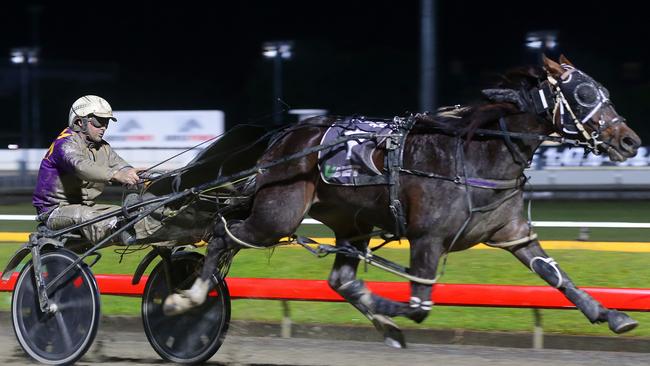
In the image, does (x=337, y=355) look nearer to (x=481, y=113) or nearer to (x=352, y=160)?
(x=352, y=160)

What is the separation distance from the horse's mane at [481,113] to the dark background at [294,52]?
21.0 m

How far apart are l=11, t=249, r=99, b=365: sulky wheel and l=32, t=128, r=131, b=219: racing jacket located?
34 cm

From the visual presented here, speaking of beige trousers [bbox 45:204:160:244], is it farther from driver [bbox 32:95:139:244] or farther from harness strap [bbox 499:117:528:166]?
harness strap [bbox 499:117:528:166]

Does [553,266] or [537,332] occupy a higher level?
[553,266]

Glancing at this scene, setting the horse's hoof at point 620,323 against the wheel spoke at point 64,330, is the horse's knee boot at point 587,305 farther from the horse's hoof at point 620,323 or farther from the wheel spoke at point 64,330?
the wheel spoke at point 64,330

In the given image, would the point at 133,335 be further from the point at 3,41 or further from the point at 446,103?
the point at 3,41

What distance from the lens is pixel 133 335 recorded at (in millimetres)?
6965

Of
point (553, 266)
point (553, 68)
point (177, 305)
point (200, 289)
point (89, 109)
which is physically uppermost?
point (553, 68)

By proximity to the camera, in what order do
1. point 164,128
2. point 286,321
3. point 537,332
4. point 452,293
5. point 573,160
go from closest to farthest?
point 537,332 → point 452,293 → point 286,321 → point 573,160 → point 164,128

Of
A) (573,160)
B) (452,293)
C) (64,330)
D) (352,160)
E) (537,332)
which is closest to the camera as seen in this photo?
(352,160)

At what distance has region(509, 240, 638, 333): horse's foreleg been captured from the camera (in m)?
5.17

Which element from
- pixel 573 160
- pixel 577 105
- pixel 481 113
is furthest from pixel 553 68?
pixel 573 160

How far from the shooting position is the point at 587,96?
5086 mm

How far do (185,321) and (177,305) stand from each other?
416mm
